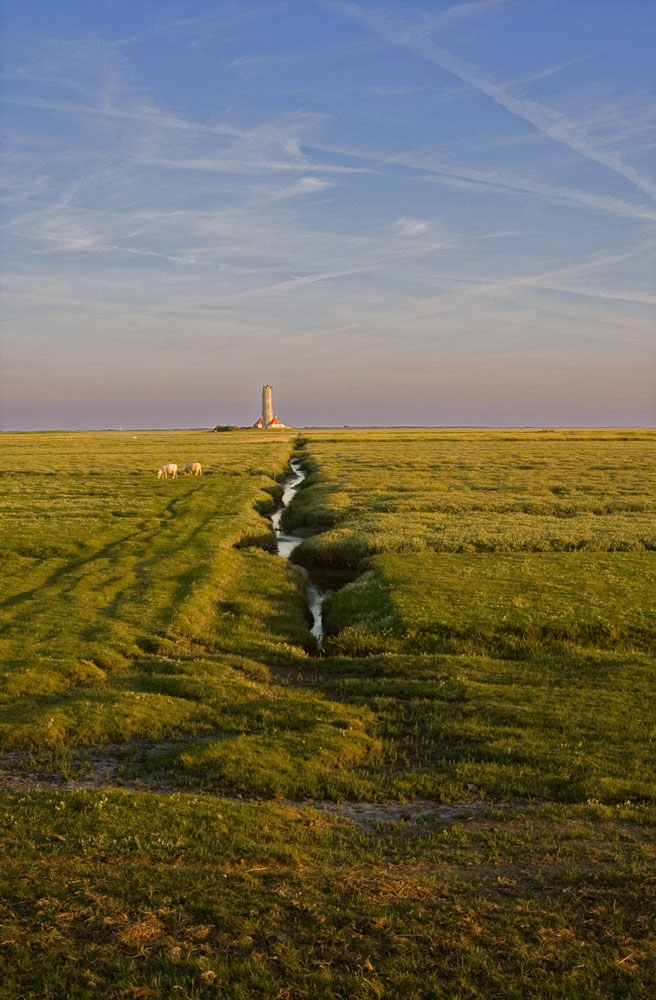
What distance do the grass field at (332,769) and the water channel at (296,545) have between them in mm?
704

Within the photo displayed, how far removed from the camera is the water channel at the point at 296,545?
31.6 m

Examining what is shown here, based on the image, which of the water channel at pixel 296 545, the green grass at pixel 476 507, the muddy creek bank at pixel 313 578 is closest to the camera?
the water channel at pixel 296 545

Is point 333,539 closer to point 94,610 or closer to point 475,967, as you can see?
point 94,610

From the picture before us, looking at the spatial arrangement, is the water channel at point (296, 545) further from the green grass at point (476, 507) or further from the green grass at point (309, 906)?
the green grass at point (309, 906)

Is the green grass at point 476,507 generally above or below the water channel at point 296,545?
above

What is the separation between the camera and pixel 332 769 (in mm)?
16516

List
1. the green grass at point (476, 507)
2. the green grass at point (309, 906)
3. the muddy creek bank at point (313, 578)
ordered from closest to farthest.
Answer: the green grass at point (309, 906) → the muddy creek bank at point (313, 578) → the green grass at point (476, 507)

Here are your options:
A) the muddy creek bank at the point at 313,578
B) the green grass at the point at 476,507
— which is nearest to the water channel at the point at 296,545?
the muddy creek bank at the point at 313,578

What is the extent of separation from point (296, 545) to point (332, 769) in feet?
101

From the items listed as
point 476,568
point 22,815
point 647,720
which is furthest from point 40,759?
point 476,568

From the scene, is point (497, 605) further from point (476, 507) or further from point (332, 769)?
point (476, 507)

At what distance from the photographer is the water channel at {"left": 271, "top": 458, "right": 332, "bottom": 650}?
1246 inches

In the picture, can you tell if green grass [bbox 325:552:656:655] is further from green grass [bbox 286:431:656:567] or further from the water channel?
green grass [bbox 286:431:656:567]

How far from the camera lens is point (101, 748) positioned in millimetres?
17484
